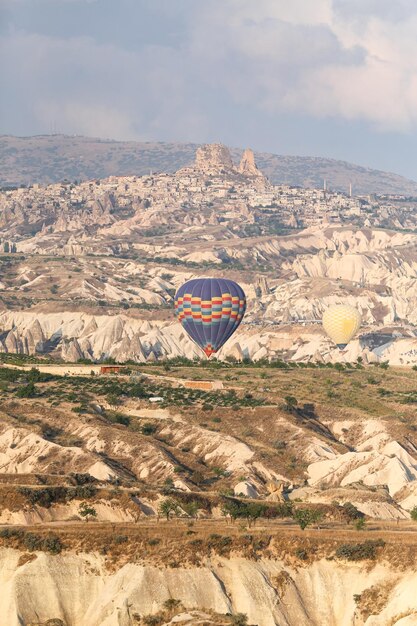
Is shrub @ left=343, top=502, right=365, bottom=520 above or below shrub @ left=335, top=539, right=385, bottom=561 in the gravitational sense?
below

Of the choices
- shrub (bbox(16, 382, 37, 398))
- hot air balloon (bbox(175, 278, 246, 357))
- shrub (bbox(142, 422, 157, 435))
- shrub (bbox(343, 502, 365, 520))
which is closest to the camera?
shrub (bbox(343, 502, 365, 520))

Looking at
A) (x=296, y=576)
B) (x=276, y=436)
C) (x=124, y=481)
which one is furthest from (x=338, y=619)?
(x=276, y=436)

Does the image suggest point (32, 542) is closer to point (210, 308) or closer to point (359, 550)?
point (359, 550)

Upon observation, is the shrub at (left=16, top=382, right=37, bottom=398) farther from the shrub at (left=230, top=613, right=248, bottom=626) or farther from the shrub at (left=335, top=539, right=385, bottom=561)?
the shrub at (left=230, top=613, right=248, bottom=626)

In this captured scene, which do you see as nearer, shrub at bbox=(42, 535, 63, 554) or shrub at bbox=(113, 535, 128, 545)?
shrub at bbox=(42, 535, 63, 554)

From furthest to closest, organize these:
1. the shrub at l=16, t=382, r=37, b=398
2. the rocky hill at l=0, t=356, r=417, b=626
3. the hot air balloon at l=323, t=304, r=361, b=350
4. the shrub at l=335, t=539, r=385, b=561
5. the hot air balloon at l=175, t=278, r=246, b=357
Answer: the hot air balloon at l=323, t=304, r=361, b=350
the hot air balloon at l=175, t=278, r=246, b=357
the shrub at l=16, t=382, r=37, b=398
the shrub at l=335, t=539, r=385, b=561
the rocky hill at l=0, t=356, r=417, b=626

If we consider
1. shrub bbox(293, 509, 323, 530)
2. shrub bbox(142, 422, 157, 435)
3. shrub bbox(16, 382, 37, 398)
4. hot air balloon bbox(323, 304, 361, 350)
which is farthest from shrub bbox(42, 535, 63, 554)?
hot air balloon bbox(323, 304, 361, 350)
